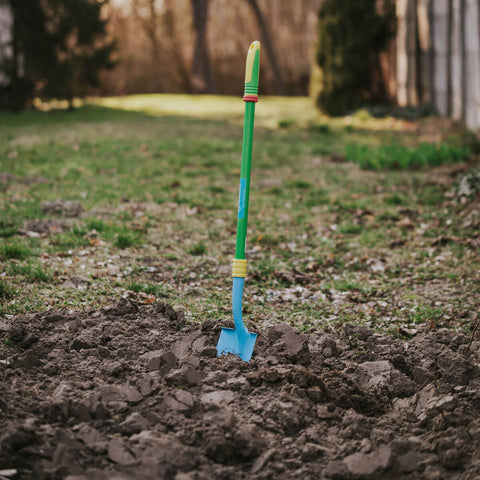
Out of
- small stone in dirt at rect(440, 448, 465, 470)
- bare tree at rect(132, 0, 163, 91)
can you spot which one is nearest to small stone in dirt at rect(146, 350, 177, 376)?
small stone in dirt at rect(440, 448, 465, 470)

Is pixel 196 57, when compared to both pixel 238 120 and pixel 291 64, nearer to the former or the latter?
pixel 291 64

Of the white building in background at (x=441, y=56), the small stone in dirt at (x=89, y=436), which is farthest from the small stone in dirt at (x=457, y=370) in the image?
the white building in background at (x=441, y=56)

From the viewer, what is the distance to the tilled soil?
2.14 m

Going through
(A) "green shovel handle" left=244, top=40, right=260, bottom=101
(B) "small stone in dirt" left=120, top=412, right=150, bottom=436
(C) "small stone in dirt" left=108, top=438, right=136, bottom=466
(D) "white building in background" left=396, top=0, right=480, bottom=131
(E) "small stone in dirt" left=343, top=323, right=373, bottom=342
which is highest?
(D) "white building in background" left=396, top=0, right=480, bottom=131

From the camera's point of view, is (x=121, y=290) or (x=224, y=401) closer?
(x=224, y=401)

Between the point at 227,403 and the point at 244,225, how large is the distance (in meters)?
0.89

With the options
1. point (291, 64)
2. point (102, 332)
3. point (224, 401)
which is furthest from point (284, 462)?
point (291, 64)

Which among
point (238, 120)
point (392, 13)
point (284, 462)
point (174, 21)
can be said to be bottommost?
point (284, 462)

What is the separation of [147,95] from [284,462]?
58.7 feet

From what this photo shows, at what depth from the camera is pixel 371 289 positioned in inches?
157

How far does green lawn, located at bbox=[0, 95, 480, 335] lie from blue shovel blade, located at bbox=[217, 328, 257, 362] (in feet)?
0.93

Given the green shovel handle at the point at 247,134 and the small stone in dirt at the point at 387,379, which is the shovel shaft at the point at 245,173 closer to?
the green shovel handle at the point at 247,134

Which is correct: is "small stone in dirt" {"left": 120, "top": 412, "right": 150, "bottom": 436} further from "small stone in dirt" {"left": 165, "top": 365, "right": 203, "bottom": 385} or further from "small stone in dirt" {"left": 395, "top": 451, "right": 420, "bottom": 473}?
"small stone in dirt" {"left": 395, "top": 451, "right": 420, "bottom": 473}

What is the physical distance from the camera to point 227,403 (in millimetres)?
2479
